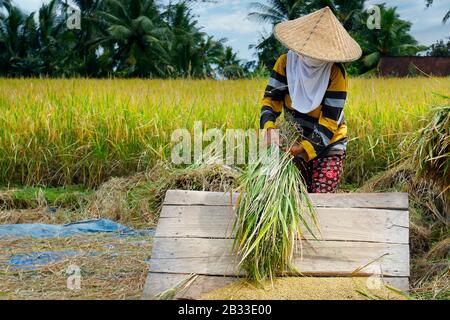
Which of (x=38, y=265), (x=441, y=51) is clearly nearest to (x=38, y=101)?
(x=38, y=265)

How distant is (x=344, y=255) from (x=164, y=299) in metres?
0.79

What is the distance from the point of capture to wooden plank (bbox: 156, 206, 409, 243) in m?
2.74

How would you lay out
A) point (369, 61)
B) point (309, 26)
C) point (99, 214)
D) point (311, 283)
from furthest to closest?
point (369, 61)
point (99, 214)
point (309, 26)
point (311, 283)

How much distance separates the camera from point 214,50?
27.2m

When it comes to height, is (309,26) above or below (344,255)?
A: above

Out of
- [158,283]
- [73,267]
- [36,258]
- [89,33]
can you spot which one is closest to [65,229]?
[36,258]

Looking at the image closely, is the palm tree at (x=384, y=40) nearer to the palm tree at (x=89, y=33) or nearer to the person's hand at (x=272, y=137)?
the palm tree at (x=89, y=33)

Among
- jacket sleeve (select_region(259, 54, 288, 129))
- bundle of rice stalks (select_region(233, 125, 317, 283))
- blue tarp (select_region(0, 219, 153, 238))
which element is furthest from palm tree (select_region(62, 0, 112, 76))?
bundle of rice stalks (select_region(233, 125, 317, 283))

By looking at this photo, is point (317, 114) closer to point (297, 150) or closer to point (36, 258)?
point (297, 150)

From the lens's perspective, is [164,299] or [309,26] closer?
[164,299]

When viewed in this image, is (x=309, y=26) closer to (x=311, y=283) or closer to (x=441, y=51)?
(x=311, y=283)

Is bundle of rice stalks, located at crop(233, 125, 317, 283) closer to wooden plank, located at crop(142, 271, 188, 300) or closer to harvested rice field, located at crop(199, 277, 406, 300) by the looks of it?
harvested rice field, located at crop(199, 277, 406, 300)

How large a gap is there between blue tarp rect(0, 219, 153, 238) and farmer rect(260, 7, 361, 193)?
1.29 meters
